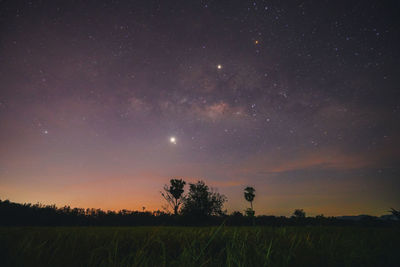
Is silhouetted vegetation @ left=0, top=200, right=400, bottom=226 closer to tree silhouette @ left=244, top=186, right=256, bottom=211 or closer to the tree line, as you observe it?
the tree line

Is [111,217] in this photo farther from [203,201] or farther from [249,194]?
[249,194]

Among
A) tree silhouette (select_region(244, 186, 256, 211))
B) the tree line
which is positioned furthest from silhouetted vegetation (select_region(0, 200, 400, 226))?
tree silhouette (select_region(244, 186, 256, 211))

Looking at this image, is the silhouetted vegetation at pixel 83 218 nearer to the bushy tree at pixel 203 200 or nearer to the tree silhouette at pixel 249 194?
the bushy tree at pixel 203 200

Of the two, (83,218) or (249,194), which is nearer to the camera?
(83,218)

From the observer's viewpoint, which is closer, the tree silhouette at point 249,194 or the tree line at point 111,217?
the tree line at point 111,217

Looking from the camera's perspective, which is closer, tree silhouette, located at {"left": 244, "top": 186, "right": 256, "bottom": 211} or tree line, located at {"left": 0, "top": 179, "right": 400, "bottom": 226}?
tree line, located at {"left": 0, "top": 179, "right": 400, "bottom": 226}

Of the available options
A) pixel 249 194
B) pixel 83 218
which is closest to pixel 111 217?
pixel 83 218

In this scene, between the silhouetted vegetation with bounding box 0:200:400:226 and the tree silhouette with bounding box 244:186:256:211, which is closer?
the silhouetted vegetation with bounding box 0:200:400:226

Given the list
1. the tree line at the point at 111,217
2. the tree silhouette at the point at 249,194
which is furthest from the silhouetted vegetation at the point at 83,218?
the tree silhouette at the point at 249,194

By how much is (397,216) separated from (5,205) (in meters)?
35.9

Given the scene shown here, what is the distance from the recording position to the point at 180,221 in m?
23.8

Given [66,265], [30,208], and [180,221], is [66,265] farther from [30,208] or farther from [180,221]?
[30,208]

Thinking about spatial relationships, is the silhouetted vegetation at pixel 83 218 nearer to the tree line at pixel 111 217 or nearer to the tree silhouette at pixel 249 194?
the tree line at pixel 111 217

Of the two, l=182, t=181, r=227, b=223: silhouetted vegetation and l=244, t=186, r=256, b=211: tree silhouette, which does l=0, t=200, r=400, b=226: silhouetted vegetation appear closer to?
l=182, t=181, r=227, b=223: silhouetted vegetation
